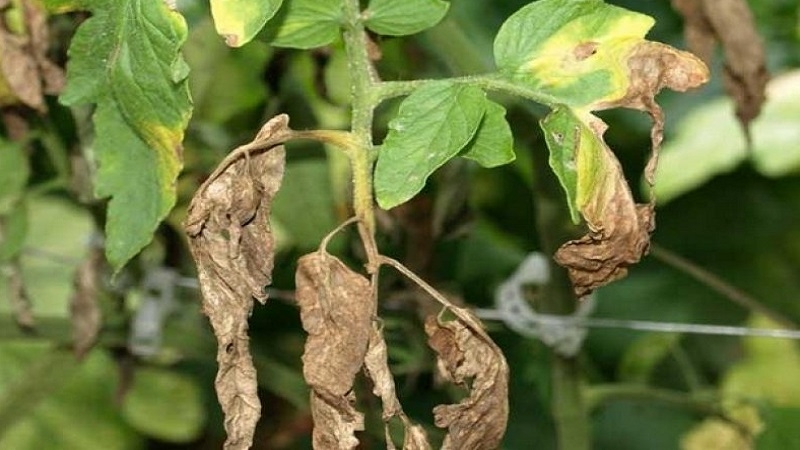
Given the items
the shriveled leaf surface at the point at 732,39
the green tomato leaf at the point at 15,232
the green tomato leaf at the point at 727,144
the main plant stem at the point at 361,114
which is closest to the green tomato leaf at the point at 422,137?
the main plant stem at the point at 361,114

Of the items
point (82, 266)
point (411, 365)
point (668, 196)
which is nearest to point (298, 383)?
point (411, 365)

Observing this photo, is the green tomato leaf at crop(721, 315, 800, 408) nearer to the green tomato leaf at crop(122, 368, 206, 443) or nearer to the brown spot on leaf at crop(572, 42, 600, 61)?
the green tomato leaf at crop(122, 368, 206, 443)

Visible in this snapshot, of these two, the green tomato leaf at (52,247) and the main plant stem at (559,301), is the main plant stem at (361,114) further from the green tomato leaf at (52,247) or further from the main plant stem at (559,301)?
the green tomato leaf at (52,247)

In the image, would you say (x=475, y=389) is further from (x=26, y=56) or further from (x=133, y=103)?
(x=26, y=56)

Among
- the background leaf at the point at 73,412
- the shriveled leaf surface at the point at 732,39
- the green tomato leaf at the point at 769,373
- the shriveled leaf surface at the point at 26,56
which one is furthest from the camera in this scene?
the green tomato leaf at the point at 769,373

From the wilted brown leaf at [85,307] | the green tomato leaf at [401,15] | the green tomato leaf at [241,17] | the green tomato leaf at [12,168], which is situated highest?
the green tomato leaf at [241,17]

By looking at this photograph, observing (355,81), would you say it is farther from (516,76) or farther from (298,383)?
(298,383)

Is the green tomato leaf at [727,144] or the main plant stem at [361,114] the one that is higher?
the main plant stem at [361,114]
